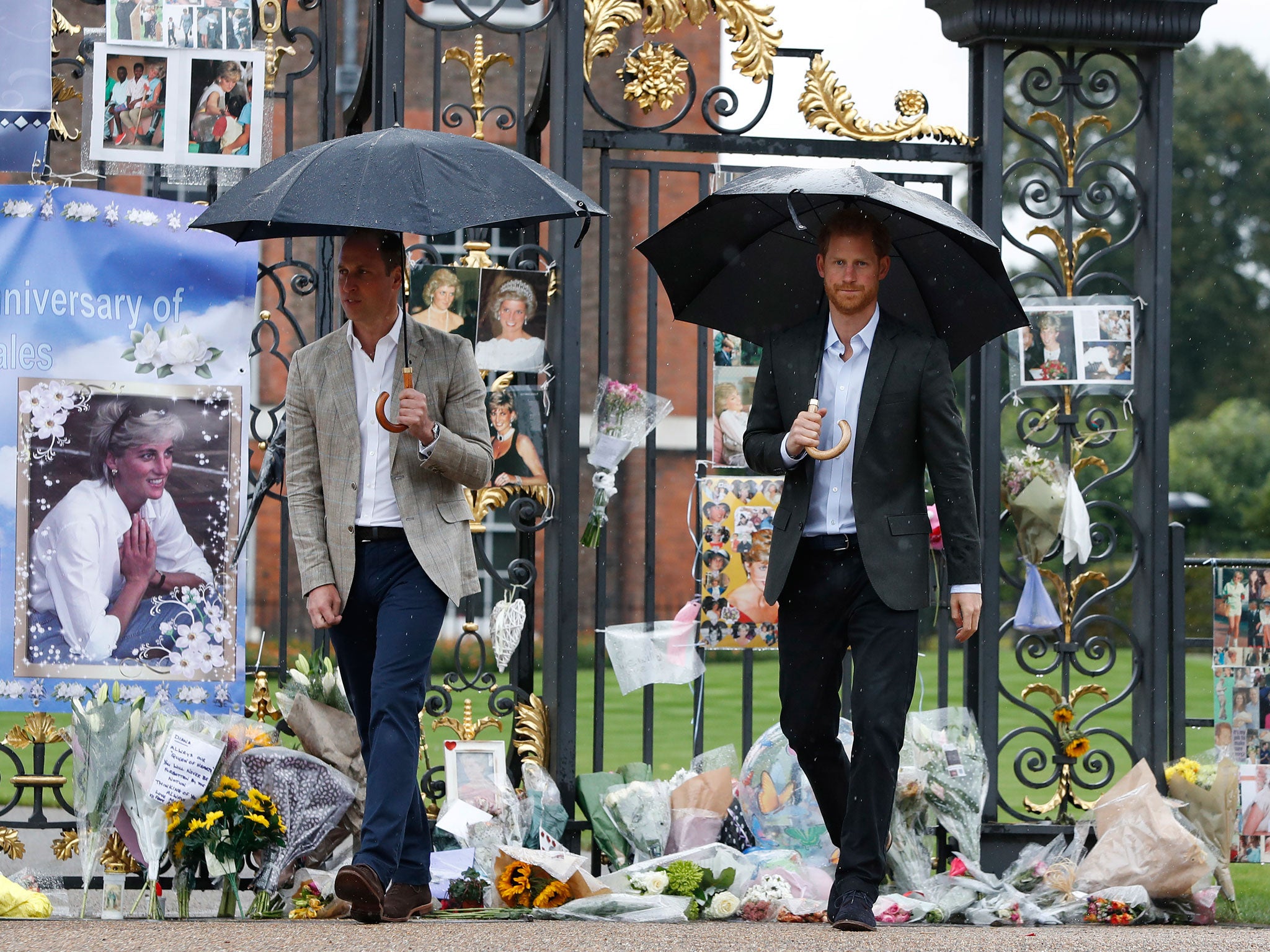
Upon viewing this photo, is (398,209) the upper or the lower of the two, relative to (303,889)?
upper

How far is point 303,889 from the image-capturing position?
491cm

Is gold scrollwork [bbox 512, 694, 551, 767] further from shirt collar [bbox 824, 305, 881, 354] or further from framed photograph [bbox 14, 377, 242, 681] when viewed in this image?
shirt collar [bbox 824, 305, 881, 354]

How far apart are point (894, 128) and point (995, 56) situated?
48 cm

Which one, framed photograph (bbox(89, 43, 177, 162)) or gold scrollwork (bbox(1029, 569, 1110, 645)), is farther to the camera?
gold scrollwork (bbox(1029, 569, 1110, 645))

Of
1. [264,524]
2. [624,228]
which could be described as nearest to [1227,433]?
[624,228]

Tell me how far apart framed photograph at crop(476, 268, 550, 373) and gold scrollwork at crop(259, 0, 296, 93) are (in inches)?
41.5

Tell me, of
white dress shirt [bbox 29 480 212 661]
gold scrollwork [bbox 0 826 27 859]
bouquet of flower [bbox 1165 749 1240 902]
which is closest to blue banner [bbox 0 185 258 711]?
white dress shirt [bbox 29 480 212 661]

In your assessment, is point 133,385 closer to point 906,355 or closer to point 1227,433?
point 906,355

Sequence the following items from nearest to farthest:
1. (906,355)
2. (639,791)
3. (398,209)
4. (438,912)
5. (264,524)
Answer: (398,209)
(906,355)
(438,912)
(639,791)
(264,524)

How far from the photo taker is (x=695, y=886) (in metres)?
5.01

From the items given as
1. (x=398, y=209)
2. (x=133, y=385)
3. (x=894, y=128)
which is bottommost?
(x=133, y=385)

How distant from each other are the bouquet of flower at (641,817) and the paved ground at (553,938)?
62 centimetres

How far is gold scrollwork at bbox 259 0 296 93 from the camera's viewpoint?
5.66 meters

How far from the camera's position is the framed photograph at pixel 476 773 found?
5.41m
